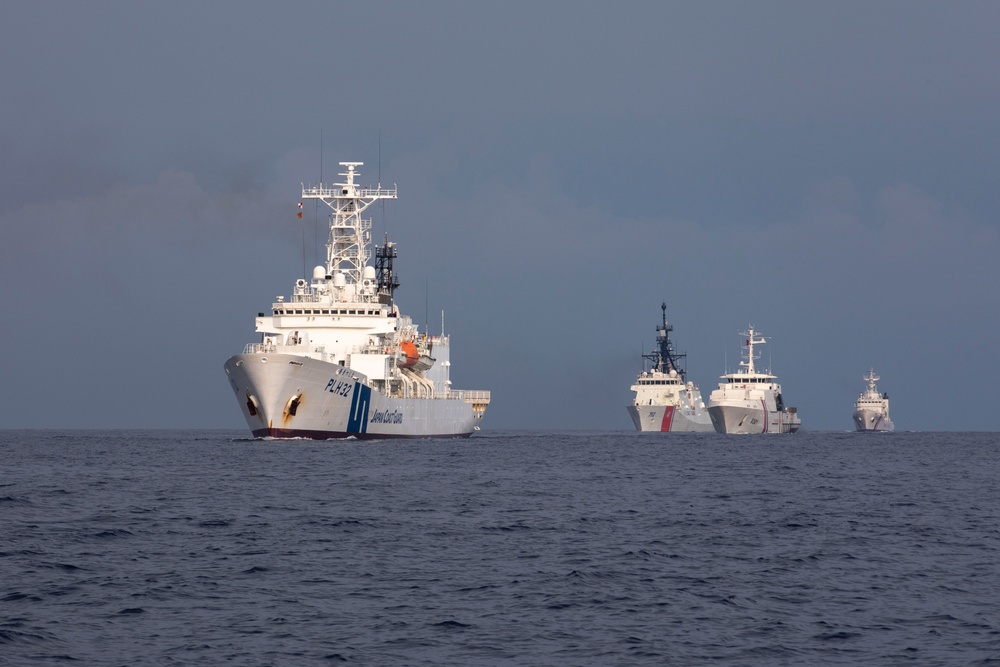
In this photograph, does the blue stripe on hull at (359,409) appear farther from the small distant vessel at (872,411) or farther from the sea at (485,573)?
the small distant vessel at (872,411)

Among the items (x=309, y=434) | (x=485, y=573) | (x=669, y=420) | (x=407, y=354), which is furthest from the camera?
(x=669, y=420)

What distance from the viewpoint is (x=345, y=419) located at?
58.8 m

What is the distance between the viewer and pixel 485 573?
20156mm

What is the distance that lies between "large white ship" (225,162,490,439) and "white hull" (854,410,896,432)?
103293mm

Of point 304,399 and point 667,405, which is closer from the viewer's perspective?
point 304,399

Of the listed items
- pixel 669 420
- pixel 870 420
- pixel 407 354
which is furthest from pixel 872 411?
pixel 407 354

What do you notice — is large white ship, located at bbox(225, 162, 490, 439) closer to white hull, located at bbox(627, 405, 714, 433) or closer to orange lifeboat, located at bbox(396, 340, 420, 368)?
orange lifeboat, located at bbox(396, 340, 420, 368)

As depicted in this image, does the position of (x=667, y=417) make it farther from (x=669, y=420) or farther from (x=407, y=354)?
(x=407, y=354)

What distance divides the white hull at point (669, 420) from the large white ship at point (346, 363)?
55.5 metres

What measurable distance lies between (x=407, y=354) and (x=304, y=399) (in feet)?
34.0

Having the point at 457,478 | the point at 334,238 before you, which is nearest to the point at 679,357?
the point at 334,238

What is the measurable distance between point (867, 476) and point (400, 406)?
1019 inches

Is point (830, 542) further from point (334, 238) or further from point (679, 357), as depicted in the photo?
point (679, 357)

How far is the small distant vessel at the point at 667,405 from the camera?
135125 mm
